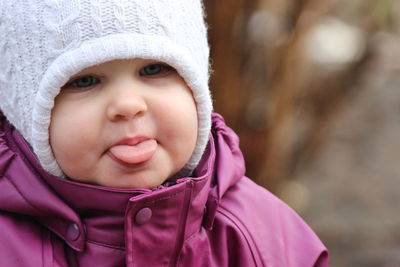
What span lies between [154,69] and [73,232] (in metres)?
0.39

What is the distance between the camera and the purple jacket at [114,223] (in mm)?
1571

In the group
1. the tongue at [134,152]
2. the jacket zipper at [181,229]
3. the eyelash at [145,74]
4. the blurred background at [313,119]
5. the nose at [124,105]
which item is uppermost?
the eyelash at [145,74]

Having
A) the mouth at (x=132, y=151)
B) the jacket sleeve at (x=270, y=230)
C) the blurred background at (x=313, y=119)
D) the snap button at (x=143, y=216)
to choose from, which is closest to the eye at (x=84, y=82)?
the mouth at (x=132, y=151)

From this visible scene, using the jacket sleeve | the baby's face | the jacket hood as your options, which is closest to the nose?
the baby's face

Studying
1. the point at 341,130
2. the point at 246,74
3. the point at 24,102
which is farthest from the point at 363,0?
the point at 24,102

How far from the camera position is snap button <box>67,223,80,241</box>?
62.4 inches

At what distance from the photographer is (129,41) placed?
1.48 meters

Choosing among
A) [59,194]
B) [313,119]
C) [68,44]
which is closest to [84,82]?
[68,44]

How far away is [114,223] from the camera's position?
5.24ft

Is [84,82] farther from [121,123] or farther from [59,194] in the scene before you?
[59,194]

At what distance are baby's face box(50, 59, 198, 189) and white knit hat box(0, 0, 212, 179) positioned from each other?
1.4 inches

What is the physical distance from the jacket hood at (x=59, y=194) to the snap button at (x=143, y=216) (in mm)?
34

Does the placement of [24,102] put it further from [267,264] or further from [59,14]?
[267,264]

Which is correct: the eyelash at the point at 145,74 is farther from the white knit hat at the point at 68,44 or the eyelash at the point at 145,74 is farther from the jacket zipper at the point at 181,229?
the jacket zipper at the point at 181,229
